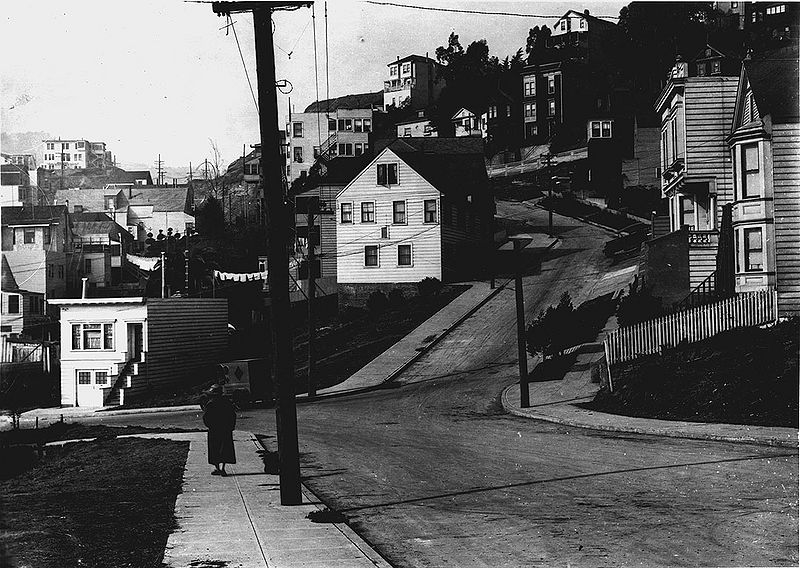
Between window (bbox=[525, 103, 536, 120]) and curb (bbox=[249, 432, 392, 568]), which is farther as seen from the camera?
window (bbox=[525, 103, 536, 120])

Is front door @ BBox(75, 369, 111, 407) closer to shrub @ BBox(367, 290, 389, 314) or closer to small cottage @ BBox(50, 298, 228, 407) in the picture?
small cottage @ BBox(50, 298, 228, 407)

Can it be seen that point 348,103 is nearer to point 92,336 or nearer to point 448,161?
point 448,161

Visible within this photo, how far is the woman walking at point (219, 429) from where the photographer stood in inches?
615

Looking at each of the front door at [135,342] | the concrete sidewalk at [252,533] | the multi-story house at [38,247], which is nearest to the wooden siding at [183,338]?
the front door at [135,342]

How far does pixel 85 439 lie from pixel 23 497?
10386 millimetres

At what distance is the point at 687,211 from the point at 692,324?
39.4 feet

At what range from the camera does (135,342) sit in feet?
146

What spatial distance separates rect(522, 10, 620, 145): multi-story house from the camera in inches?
3191

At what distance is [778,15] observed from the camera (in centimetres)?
10256

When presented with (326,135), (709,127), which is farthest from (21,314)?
(326,135)

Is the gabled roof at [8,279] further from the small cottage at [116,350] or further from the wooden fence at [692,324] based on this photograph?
the wooden fence at [692,324]

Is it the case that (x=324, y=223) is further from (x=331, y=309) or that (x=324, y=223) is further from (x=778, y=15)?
(x=778, y=15)

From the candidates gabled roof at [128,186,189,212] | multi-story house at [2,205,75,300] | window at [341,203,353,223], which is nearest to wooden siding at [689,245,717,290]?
window at [341,203,353,223]

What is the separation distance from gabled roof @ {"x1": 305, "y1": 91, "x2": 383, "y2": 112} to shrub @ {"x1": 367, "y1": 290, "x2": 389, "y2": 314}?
25.0m
